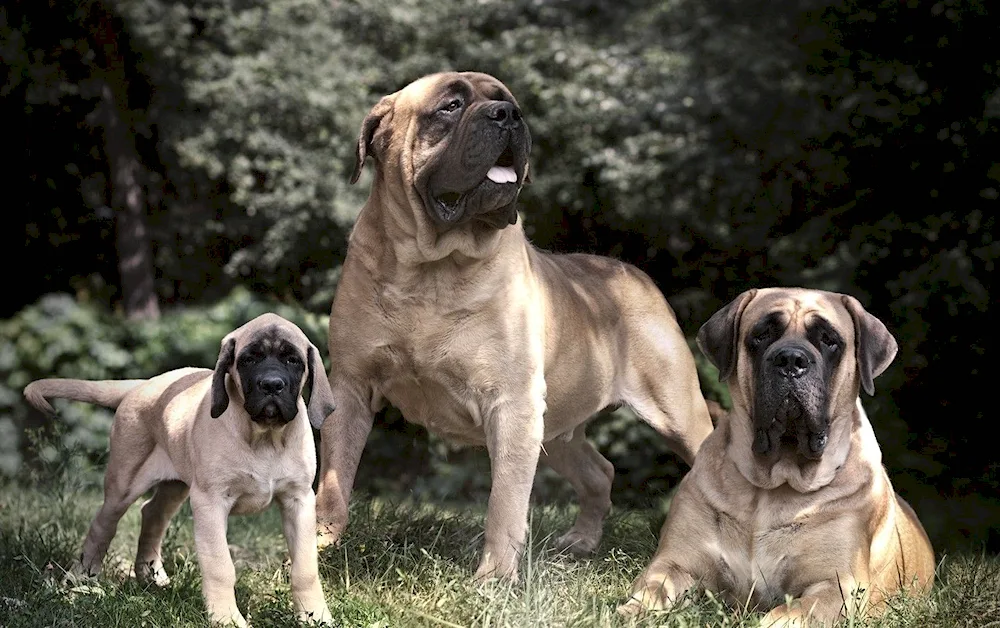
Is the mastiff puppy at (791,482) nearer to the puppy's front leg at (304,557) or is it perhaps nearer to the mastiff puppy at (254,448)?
the puppy's front leg at (304,557)

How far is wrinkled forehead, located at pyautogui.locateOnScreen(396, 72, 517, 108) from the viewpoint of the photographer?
5023 mm

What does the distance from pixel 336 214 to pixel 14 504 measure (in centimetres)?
568

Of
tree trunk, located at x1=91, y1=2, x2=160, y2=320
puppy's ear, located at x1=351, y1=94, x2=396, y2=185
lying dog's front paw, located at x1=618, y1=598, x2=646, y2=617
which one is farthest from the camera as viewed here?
tree trunk, located at x1=91, y1=2, x2=160, y2=320

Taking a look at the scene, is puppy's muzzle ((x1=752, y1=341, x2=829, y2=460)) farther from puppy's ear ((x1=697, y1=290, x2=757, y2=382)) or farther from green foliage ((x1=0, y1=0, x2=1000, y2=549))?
green foliage ((x1=0, y1=0, x2=1000, y2=549))

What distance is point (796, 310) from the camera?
487 centimetres

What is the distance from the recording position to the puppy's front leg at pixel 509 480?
4.96 meters

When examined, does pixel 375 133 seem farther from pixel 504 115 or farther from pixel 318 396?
pixel 318 396

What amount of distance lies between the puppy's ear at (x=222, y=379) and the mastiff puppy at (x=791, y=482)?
62.9 inches

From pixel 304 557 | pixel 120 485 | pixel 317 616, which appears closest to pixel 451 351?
pixel 304 557

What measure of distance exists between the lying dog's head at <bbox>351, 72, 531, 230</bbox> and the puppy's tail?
1.40 m

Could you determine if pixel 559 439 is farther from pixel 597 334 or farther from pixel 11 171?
pixel 11 171

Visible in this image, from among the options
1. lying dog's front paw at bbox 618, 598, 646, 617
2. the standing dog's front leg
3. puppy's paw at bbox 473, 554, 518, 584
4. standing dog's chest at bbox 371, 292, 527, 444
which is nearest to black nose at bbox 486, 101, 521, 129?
standing dog's chest at bbox 371, 292, 527, 444

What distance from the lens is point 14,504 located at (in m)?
7.08

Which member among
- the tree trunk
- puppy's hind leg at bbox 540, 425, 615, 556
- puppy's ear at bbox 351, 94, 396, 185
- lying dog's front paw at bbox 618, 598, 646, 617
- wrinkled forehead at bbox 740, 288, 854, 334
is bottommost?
the tree trunk
